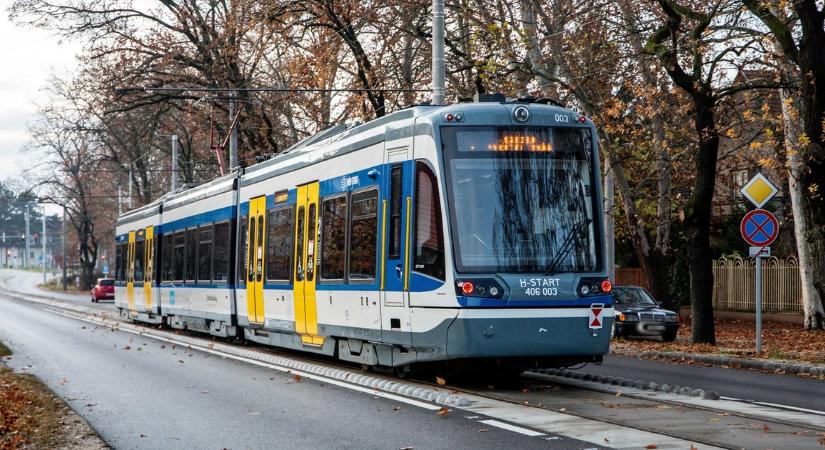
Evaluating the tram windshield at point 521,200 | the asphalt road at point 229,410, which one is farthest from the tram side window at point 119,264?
the tram windshield at point 521,200

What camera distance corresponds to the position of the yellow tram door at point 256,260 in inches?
838

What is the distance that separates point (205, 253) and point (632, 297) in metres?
10.0

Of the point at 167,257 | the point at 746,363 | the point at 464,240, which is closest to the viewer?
the point at 464,240

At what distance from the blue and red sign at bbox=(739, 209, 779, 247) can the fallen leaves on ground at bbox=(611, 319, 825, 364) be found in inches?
78.3

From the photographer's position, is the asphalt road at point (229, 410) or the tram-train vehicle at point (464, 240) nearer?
the asphalt road at point (229, 410)

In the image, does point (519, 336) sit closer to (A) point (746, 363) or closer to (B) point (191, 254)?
(A) point (746, 363)

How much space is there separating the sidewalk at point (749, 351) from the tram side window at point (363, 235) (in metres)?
7.27

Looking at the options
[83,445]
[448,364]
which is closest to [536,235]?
[448,364]

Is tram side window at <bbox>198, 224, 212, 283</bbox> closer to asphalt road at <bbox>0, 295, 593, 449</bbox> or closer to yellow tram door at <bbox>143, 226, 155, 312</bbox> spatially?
asphalt road at <bbox>0, 295, 593, 449</bbox>

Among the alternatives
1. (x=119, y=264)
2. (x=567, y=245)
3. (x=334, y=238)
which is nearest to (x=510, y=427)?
(x=567, y=245)

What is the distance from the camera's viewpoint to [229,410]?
12.6m

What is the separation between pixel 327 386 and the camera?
14875 millimetres

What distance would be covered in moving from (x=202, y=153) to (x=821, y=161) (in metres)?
43.8

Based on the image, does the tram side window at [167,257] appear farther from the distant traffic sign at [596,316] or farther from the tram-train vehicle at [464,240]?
the distant traffic sign at [596,316]
